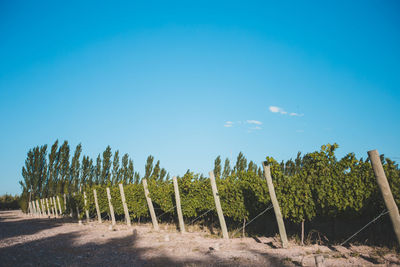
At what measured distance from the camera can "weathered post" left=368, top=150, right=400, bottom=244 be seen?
15.3 feet

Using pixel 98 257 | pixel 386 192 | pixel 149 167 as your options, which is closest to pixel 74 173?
pixel 149 167

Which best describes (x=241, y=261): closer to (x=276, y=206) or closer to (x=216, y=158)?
(x=276, y=206)

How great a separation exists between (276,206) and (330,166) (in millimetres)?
1805

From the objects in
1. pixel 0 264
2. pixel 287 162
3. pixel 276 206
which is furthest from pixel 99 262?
pixel 287 162

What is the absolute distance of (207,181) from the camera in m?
10.7

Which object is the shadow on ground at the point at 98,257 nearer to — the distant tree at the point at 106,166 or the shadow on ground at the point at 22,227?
the shadow on ground at the point at 22,227

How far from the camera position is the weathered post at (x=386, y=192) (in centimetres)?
466

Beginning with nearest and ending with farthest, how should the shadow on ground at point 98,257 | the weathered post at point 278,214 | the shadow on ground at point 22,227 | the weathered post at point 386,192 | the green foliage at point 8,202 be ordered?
the weathered post at point 386,192, the shadow on ground at point 98,257, the weathered post at point 278,214, the shadow on ground at point 22,227, the green foliage at point 8,202

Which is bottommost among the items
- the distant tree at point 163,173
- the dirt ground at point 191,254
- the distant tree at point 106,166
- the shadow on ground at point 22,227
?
the dirt ground at point 191,254

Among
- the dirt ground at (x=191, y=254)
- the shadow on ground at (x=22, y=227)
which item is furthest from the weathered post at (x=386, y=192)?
the shadow on ground at (x=22, y=227)

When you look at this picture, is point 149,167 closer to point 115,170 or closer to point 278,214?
point 115,170

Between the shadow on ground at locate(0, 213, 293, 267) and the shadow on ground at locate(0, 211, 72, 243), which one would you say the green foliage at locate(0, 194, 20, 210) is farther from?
the shadow on ground at locate(0, 213, 293, 267)

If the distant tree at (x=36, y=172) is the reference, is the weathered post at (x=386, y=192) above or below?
below

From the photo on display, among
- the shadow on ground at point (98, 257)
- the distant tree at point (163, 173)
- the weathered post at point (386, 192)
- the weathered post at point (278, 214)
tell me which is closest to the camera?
the weathered post at point (386, 192)
